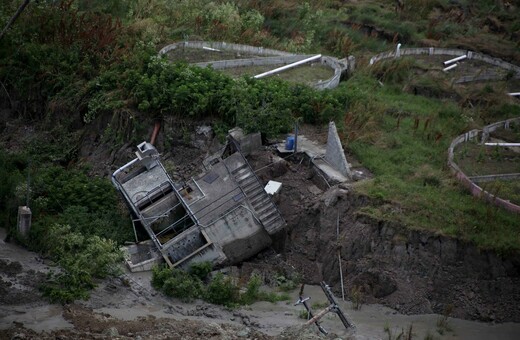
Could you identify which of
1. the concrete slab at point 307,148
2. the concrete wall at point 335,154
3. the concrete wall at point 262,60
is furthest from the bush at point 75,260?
the concrete wall at point 262,60

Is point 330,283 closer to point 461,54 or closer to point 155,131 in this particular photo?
point 155,131

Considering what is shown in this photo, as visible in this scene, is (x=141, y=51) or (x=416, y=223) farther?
(x=141, y=51)

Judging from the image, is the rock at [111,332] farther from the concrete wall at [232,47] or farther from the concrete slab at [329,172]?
the concrete wall at [232,47]

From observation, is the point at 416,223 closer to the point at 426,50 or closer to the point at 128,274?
the point at 128,274

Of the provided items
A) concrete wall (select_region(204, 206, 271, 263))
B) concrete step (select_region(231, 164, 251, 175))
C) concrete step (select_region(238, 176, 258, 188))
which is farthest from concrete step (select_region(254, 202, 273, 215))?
concrete step (select_region(231, 164, 251, 175))

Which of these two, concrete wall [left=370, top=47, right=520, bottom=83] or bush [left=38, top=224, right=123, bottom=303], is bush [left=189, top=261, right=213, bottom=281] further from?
concrete wall [left=370, top=47, right=520, bottom=83]

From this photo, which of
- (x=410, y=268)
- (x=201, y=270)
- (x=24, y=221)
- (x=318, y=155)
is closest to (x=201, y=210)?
(x=201, y=270)

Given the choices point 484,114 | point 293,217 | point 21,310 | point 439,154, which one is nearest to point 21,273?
point 21,310
